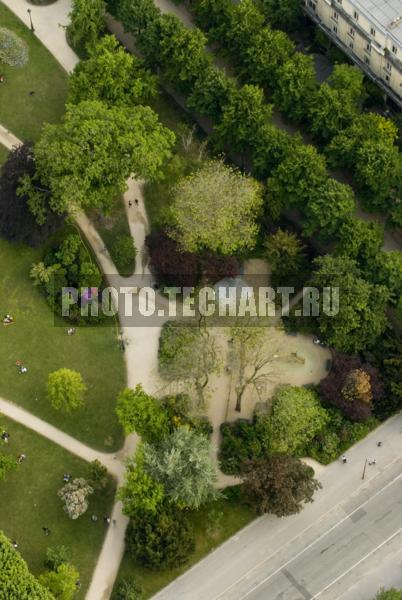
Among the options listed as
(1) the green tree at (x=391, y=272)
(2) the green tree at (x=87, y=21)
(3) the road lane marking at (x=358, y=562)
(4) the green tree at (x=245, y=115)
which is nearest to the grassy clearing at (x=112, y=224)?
(4) the green tree at (x=245, y=115)

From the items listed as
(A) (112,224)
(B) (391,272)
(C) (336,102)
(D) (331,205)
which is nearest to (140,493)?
(A) (112,224)

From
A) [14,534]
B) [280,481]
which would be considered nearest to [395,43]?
[280,481]

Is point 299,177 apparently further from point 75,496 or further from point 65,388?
point 75,496

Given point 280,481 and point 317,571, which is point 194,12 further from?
point 317,571

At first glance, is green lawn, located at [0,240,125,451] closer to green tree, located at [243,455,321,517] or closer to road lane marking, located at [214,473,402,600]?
green tree, located at [243,455,321,517]

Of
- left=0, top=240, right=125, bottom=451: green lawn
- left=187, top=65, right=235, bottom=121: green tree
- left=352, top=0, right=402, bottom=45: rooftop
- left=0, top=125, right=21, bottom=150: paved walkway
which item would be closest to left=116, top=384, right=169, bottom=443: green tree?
left=0, top=240, right=125, bottom=451: green lawn

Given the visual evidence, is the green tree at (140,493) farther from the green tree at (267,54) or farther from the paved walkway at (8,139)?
the green tree at (267,54)
